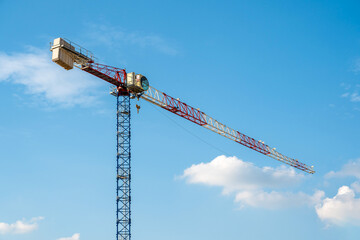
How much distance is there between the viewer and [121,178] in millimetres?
125875

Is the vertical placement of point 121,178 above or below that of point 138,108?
below

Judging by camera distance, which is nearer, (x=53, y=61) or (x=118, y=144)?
(x=53, y=61)

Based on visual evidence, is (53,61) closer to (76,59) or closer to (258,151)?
(76,59)

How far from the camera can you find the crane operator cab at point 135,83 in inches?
5113

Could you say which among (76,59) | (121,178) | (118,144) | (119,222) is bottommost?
(119,222)

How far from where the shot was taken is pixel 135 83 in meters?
130

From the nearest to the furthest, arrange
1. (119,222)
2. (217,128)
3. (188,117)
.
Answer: (119,222) < (188,117) < (217,128)

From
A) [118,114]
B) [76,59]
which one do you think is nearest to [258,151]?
[118,114]

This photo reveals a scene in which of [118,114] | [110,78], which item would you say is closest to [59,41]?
[110,78]

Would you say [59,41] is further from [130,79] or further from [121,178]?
[121,178]

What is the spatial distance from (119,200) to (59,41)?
43.2 m

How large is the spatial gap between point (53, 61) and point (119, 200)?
→ 39.4 metres

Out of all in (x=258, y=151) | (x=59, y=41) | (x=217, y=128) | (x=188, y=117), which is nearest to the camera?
(x=59, y=41)

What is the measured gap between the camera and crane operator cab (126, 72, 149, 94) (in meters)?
130
